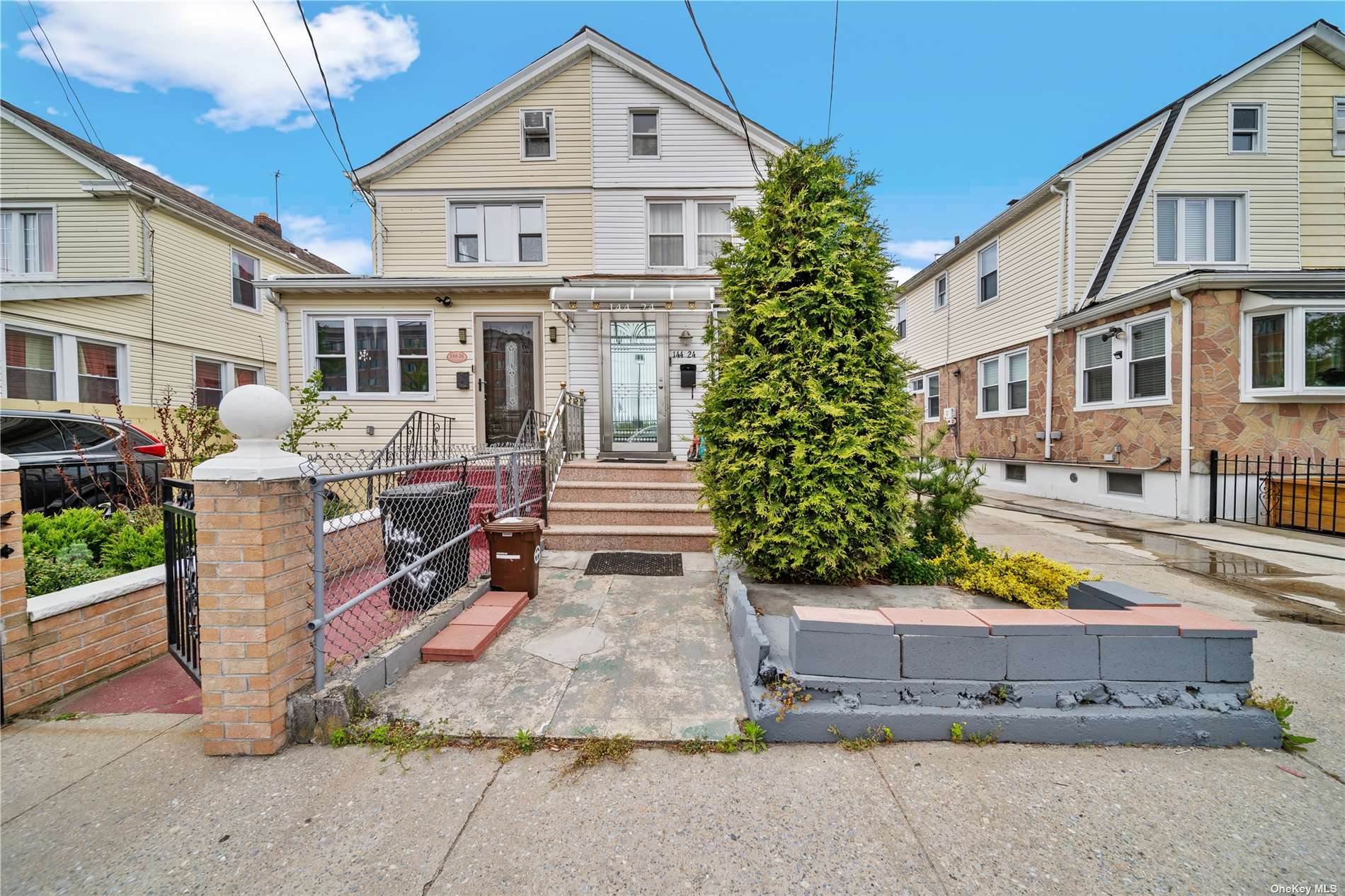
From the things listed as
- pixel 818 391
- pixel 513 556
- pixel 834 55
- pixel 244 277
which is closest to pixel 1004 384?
pixel 834 55

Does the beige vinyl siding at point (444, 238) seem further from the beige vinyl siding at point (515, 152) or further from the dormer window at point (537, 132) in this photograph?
the dormer window at point (537, 132)

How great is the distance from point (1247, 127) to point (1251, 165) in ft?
2.96

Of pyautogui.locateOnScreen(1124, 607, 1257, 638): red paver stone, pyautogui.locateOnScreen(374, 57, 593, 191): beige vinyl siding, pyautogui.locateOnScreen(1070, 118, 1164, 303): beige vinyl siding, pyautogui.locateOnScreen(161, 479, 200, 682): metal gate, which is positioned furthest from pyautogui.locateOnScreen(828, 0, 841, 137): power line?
pyautogui.locateOnScreen(1070, 118, 1164, 303): beige vinyl siding

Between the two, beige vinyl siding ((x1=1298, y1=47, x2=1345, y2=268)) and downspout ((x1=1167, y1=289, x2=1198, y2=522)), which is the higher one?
beige vinyl siding ((x1=1298, y1=47, x2=1345, y2=268))

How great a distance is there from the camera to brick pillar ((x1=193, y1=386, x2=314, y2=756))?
236 cm

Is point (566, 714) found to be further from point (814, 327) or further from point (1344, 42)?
point (1344, 42)

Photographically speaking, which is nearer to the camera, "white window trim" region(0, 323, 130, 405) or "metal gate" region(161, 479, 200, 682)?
"metal gate" region(161, 479, 200, 682)

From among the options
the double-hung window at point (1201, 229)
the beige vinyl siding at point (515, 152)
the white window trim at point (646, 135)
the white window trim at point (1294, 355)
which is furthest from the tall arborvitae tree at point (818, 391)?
the double-hung window at point (1201, 229)

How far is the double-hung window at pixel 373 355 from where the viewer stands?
9234mm

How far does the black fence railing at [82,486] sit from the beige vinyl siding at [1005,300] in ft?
36.1

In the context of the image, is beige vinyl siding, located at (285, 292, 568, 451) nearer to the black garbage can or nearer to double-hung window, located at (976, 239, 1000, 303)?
the black garbage can

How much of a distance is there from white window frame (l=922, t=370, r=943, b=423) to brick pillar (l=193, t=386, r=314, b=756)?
16573 mm

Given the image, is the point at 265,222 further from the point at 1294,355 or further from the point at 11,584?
the point at 1294,355

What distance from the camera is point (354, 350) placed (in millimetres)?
9273
